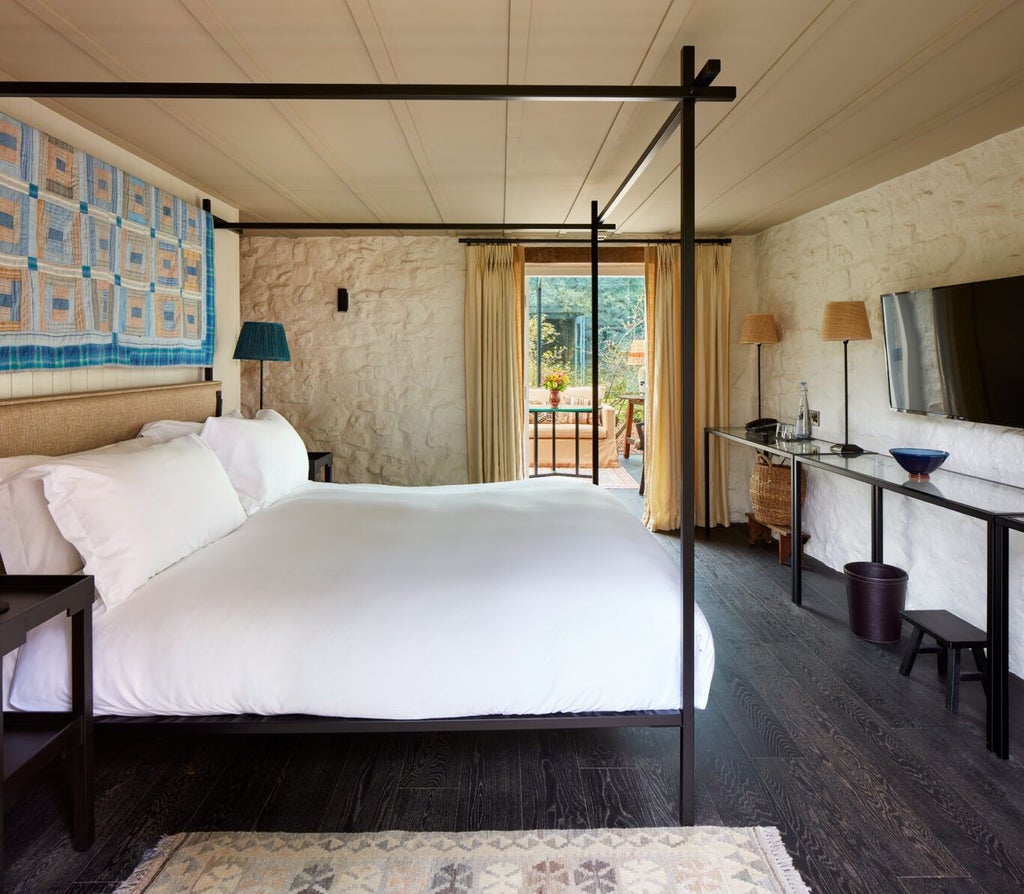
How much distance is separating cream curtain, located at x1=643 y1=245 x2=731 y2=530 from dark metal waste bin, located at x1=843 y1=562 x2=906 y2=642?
2.13 m

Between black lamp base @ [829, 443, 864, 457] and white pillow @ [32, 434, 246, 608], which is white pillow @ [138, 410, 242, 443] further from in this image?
black lamp base @ [829, 443, 864, 457]

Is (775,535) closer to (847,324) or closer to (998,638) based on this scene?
(847,324)

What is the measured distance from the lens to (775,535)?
521 centimetres

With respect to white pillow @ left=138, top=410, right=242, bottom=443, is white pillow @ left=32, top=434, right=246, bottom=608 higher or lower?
lower

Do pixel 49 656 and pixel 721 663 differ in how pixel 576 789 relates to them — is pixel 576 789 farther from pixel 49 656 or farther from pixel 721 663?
pixel 49 656

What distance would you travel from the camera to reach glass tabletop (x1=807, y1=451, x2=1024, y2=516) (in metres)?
2.52

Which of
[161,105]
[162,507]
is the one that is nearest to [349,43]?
[161,105]

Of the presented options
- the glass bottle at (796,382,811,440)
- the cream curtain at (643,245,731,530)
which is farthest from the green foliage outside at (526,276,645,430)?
the glass bottle at (796,382,811,440)

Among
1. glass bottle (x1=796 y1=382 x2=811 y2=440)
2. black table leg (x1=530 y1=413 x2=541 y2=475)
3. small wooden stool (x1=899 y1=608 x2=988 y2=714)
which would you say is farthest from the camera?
black table leg (x1=530 y1=413 x2=541 y2=475)

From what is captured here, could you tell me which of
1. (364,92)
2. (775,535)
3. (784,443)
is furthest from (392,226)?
(775,535)

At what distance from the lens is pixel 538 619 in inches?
80.0

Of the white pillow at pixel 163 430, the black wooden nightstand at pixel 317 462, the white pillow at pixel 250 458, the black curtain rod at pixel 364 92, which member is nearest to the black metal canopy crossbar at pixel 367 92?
the black curtain rod at pixel 364 92

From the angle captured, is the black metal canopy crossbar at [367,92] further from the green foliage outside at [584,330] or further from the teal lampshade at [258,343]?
the green foliage outside at [584,330]

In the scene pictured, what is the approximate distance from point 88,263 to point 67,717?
1894 millimetres
